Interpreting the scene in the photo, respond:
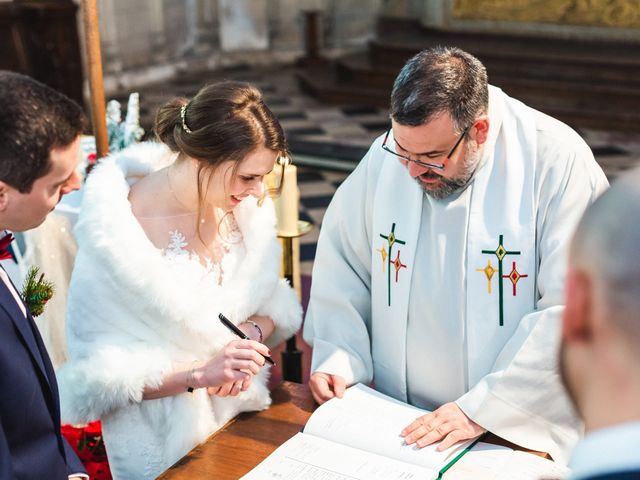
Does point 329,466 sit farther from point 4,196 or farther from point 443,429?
point 4,196

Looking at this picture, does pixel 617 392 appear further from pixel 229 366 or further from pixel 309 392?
pixel 309 392

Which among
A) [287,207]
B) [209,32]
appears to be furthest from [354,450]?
[209,32]

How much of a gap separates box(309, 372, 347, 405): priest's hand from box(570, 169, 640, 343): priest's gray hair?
1721 millimetres

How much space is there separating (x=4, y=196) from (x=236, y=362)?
810mm

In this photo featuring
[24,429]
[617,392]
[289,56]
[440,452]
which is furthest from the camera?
[289,56]

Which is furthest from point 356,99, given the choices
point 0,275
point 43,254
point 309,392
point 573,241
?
point 573,241

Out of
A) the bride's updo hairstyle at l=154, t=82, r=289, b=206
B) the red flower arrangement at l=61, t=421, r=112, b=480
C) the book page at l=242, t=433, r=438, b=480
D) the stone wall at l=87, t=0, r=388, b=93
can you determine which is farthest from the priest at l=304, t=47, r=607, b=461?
the stone wall at l=87, t=0, r=388, b=93

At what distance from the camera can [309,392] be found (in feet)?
8.55

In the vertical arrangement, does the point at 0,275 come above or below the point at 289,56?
above

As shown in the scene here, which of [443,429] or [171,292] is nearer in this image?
[443,429]

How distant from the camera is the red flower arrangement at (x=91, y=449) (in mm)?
3199

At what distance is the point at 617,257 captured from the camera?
0.80 meters

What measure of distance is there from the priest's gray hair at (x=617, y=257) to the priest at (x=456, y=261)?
147cm

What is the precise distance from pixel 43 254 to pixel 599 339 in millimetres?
3359
